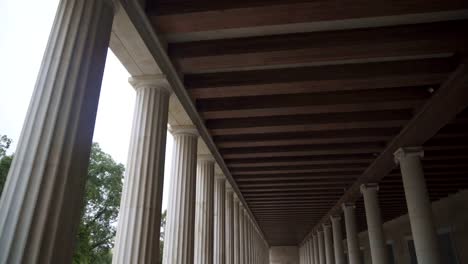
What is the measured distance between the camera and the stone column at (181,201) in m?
13.1

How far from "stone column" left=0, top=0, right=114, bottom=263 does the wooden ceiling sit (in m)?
3.61

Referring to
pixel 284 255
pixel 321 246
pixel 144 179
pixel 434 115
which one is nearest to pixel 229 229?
pixel 434 115

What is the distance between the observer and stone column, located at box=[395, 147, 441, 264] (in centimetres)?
1695

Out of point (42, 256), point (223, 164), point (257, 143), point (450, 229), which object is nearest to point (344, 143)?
point (257, 143)

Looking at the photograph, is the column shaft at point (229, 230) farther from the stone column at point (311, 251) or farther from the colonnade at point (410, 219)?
the stone column at point (311, 251)

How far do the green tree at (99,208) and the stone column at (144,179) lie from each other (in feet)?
40.8

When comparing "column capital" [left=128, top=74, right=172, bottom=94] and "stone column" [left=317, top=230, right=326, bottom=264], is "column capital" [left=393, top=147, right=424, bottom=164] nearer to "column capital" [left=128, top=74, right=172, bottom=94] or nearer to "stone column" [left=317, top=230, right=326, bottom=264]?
"column capital" [left=128, top=74, right=172, bottom=94]

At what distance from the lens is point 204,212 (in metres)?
17.9

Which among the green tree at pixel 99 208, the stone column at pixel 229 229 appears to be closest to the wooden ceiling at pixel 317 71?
the stone column at pixel 229 229

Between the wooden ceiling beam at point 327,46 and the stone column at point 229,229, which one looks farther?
the stone column at point 229,229

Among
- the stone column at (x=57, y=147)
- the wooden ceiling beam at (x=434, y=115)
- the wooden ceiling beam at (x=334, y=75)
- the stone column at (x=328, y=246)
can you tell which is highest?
the wooden ceiling beam at (x=334, y=75)

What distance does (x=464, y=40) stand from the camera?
1100 cm

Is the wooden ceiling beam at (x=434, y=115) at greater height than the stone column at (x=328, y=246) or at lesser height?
greater

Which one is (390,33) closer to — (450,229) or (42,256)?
(42,256)
